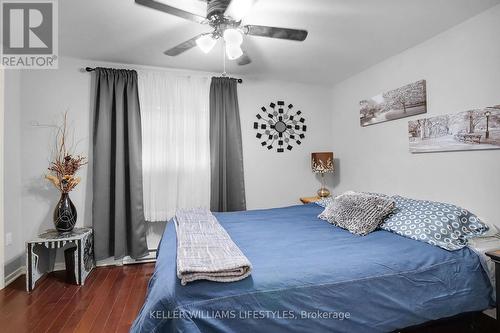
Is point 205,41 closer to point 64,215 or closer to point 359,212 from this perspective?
point 359,212

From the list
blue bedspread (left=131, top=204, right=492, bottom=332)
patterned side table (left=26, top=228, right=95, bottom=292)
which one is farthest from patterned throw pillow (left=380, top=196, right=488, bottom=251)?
patterned side table (left=26, top=228, right=95, bottom=292)

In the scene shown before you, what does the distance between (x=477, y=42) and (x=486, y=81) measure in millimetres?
352

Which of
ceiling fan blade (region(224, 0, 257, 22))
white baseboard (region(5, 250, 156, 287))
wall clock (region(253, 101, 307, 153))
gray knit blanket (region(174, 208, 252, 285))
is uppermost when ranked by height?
ceiling fan blade (region(224, 0, 257, 22))

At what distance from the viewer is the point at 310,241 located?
1.77 m

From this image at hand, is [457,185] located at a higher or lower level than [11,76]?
lower

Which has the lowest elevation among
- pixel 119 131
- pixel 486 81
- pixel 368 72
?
pixel 119 131

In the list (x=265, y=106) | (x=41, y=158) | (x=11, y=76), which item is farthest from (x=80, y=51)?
(x=265, y=106)

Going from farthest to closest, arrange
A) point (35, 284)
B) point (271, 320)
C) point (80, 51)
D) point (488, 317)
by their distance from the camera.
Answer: point (80, 51) < point (35, 284) < point (488, 317) < point (271, 320)

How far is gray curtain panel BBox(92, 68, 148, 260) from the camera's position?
2.93 metres

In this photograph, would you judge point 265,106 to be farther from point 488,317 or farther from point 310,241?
point 488,317

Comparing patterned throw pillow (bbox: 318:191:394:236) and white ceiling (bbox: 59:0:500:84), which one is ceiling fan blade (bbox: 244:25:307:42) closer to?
white ceiling (bbox: 59:0:500:84)

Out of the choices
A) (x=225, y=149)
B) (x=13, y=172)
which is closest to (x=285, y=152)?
(x=225, y=149)

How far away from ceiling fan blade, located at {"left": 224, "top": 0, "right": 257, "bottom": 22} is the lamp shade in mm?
2309

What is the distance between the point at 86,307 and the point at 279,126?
3.04 metres
